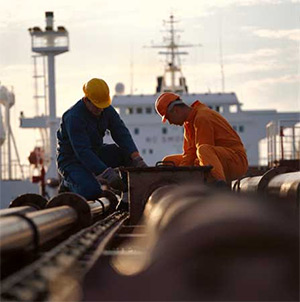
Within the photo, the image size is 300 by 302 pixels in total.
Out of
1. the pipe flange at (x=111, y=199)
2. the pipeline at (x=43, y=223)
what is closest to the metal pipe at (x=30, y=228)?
the pipeline at (x=43, y=223)

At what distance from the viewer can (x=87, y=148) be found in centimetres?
875

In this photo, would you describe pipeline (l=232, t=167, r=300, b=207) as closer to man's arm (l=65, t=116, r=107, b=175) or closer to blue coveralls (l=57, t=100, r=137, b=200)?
blue coveralls (l=57, t=100, r=137, b=200)

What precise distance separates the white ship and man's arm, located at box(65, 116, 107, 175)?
35103 millimetres

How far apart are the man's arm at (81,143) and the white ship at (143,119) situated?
3510 centimetres

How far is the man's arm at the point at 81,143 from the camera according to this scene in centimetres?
866

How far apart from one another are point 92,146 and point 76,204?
11.7 feet

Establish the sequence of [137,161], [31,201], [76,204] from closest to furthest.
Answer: [76,204] → [31,201] → [137,161]

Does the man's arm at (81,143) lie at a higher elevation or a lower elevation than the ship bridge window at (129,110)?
lower

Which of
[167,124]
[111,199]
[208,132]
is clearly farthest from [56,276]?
[167,124]

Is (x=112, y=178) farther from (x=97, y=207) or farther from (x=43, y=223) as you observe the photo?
(x=43, y=223)

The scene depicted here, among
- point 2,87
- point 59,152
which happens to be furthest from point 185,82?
point 59,152

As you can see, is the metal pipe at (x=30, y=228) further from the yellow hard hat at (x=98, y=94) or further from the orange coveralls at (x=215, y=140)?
the yellow hard hat at (x=98, y=94)

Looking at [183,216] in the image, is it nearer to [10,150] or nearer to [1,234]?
[1,234]

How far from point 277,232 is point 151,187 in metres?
4.45
